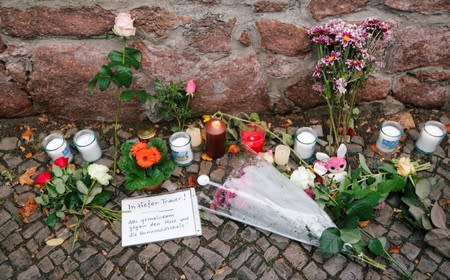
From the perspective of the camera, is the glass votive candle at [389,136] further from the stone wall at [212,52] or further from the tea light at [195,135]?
the tea light at [195,135]

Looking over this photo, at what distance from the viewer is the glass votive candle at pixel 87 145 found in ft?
6.41

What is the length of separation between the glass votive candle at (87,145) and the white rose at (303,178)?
1004mm

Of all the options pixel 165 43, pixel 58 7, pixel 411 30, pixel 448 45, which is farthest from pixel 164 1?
pixel 448 45

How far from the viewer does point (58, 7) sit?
5.84 ft

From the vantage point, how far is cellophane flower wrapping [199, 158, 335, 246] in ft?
5.53

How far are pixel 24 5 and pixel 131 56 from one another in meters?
0.54

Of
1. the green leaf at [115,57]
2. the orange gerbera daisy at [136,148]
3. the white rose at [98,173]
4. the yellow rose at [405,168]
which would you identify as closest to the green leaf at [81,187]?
the white rose at [98,173]

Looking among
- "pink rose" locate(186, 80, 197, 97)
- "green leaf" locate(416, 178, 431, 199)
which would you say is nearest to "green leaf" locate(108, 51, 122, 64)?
"pink rose" locate(186, 80, 197, 97)

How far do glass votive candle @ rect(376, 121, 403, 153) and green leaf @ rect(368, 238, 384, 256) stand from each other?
573 mm

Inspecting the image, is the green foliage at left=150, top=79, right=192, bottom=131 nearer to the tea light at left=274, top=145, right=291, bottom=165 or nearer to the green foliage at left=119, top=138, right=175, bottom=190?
the green foliage at left=119, top=138, right=175, bottom=190

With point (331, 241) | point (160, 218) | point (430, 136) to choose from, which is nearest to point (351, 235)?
point (331, 241)

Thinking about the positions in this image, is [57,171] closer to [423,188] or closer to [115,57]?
[115,57]

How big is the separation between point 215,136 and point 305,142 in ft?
1.50

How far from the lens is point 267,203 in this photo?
173 centimetres
